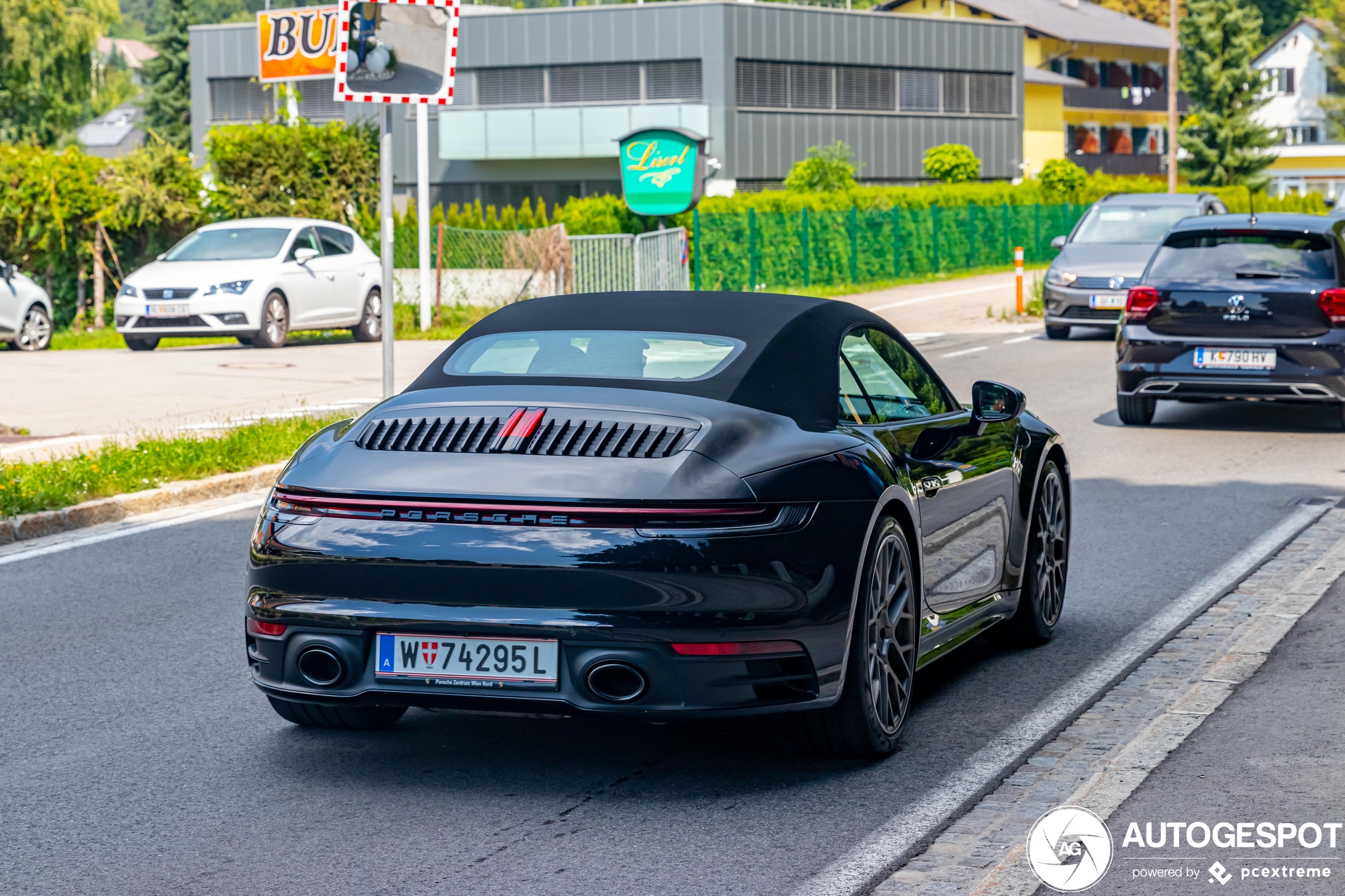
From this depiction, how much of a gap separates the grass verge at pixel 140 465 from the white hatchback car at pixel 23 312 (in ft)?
36.9

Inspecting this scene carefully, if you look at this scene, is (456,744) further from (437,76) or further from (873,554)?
(437,76)

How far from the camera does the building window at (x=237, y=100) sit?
64625 millimetres

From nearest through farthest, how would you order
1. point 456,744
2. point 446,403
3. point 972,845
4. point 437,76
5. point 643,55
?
point 972,845
point 446,403
point 456,744
point 437,76
point 643,55

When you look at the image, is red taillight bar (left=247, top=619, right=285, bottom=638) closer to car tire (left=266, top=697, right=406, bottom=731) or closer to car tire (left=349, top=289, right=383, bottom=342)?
car tire (left=266, top=697, right=406, bottom=731)

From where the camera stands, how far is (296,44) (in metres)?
50.9

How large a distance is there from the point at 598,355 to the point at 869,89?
5697 centimetres

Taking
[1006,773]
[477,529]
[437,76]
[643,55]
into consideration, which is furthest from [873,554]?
[643,55]

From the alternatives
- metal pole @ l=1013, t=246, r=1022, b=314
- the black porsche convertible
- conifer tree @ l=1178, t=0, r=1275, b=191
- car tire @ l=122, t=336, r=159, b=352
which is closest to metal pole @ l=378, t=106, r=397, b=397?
→ the black porsche convertible

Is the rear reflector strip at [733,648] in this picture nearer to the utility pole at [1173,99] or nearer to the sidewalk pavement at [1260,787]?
the sidewalk pavement at [1260,787]

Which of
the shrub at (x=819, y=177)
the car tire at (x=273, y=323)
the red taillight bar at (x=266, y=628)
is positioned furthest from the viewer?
the shrub at (x=819, y=177)

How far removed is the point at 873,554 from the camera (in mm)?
5379

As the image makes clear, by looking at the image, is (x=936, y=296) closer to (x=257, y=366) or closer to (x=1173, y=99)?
(x=257, y=366)

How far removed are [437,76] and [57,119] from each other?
49.9 meters

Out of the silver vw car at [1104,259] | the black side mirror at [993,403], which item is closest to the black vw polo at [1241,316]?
the black side mirror at [993,403]
